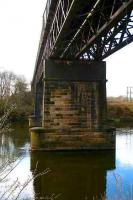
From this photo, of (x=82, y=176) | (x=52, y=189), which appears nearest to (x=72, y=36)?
(x=82, y=176)

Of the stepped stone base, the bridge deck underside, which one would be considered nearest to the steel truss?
the bridge deck underside

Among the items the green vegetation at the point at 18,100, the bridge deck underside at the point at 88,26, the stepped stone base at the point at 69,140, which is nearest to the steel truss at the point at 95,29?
the bridge deck underside at the point at 88,26

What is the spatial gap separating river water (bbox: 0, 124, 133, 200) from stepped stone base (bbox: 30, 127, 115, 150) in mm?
475

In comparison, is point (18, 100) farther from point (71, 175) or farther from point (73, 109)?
point (71, 175)

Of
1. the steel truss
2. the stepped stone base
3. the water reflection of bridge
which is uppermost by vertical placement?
the steel truss

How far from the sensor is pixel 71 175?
13.0 meters

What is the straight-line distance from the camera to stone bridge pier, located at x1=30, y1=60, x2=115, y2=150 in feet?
61.5

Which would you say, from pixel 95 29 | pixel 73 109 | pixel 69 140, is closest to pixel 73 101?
pixel 73 109

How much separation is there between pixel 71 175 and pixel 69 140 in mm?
5741

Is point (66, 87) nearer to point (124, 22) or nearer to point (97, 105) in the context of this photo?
point (97, 105)

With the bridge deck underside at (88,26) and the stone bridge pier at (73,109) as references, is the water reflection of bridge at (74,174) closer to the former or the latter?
the stone bridge pier at (73,109)

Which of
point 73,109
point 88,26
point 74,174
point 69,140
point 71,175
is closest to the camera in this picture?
point 71,175

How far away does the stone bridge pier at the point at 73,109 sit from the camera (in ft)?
61.5

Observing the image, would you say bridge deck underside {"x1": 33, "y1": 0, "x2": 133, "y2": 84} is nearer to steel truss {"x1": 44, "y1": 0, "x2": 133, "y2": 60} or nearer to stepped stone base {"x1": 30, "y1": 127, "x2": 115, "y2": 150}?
steel truss {"x1": 44, "y1": 0, "x2": 133, "y2": 60}
